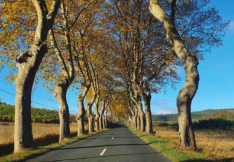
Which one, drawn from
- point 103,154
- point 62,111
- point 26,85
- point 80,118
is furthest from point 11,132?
point 103,154

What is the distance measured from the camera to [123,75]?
115 feet

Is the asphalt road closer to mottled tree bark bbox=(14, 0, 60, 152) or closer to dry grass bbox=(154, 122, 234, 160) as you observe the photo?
mottled tree bark bbox=(14, 0, 60, 152)

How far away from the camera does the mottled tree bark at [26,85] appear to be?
9719mm

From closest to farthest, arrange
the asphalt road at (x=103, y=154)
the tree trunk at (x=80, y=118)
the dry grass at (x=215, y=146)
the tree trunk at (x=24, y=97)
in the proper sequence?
the asphalt road at (x=103, y=154) < the dry grass at (x=215, y=146) < the tree trunk at (x=24, y=97) < the tree trunk at (x=80, y=118)

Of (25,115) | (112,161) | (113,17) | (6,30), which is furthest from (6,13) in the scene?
(112,161)

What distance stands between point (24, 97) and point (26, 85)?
0.57 metres

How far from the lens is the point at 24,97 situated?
9.98 m

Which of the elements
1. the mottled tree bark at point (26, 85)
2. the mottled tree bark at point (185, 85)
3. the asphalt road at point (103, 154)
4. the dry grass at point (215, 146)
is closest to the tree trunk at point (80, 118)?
the dry grass at point (215, 146)

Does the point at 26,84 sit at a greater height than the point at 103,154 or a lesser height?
greater

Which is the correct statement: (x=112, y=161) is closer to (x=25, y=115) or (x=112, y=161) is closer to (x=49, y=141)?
(x=25, y=115)

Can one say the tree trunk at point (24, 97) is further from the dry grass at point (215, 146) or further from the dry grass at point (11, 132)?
the dry grass at point (215, 146)

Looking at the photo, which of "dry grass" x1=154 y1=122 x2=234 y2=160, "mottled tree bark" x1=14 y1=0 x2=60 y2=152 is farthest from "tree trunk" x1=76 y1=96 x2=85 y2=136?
"mottled tree bark" x1=14 y1=0 x2=60 y2=152

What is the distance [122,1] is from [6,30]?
29.5ft

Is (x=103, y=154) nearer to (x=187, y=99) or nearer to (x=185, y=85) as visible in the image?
(x=187, y=99)
